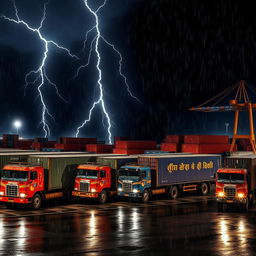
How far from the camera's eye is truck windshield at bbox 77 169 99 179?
29.5 metres

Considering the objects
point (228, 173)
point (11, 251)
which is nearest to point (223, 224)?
point (228, 173)

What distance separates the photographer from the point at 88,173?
1168 inches

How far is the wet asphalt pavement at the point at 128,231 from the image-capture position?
1545 cm

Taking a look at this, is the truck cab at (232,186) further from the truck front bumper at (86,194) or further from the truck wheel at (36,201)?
the truck wheel at (36,201)

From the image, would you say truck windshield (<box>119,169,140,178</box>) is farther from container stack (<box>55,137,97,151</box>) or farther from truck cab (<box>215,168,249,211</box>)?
container stack (<box>55,137,97,151</box>)

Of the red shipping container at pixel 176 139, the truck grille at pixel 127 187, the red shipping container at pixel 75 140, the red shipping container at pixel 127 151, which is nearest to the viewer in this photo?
the truck grille at pixel 127 187

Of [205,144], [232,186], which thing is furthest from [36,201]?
[205,144]

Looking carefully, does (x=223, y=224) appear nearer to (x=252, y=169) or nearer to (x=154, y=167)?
(x=252, y=169)

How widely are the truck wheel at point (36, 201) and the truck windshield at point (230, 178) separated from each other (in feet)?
36.2

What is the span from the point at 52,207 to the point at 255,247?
51.0 ft

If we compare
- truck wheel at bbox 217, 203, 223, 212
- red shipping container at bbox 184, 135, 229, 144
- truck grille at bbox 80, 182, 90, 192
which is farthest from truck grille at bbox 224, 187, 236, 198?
red shipping container at bbox 184, 135, 229, 144

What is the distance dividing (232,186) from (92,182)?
9.21m

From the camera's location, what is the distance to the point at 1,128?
123250mm

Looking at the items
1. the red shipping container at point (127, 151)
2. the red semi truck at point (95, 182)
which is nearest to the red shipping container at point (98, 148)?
the red shipping container at point (127, 151)
